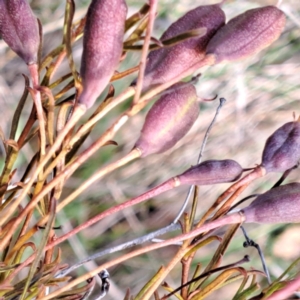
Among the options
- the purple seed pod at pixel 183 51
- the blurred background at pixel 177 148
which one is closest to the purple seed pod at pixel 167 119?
the purple seed pod at pixel 183 51

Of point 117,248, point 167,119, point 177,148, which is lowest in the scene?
point 177,148

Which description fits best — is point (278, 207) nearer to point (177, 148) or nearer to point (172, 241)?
point (172, 241)

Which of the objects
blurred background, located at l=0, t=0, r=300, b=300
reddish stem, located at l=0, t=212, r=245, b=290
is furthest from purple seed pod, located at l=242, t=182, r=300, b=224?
blurred background, located at l=0, t=0, r=300, b=300

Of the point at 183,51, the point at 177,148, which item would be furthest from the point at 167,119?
the point at 177,148

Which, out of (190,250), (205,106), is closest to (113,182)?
(205,106)

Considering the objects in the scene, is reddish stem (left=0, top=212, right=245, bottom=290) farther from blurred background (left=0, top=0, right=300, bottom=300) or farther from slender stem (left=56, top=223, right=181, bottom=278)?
blurred background (left=0, top=0, right=300, bottom=300)
